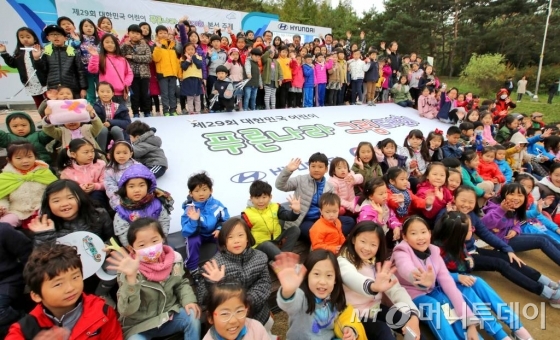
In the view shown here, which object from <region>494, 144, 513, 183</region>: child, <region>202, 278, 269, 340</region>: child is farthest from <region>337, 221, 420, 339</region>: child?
<region>494, 144, 513, 183</region>: child

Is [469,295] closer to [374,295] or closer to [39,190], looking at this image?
[374,295]

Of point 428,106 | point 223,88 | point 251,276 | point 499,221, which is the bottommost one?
point 499,221

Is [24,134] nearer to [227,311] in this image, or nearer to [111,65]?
→ [111,65]

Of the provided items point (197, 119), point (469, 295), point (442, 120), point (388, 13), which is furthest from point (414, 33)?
point (469, 295)

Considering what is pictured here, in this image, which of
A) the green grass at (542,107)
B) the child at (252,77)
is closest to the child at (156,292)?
the child at (252,77)

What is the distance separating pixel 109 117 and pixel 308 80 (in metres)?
4.63

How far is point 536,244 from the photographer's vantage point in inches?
129

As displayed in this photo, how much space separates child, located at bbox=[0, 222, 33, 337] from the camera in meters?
1.85

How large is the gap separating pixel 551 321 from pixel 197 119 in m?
5.15

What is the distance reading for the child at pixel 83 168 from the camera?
2.67 meters

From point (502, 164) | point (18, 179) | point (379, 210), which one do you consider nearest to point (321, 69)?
point (502, 164)

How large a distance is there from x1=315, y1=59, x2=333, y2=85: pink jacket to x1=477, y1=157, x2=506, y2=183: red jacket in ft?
13.2

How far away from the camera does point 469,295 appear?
96.3 inches

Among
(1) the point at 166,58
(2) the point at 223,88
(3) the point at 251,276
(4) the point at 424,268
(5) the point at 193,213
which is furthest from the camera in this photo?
(2) the point at 223,88
